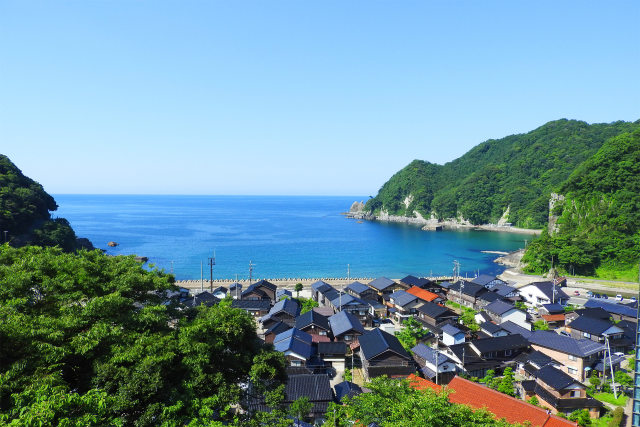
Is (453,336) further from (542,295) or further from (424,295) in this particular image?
(542,295)

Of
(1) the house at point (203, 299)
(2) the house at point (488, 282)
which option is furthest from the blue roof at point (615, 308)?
(1) the house at point (203, 299)

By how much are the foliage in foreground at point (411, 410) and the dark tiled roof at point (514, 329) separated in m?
14.6

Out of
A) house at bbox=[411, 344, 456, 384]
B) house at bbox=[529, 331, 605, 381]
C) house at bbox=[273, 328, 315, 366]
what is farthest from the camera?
house at bbox=[529, 331, 605, 381]

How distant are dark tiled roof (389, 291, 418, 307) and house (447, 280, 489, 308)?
4.98m

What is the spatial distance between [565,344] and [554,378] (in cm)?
440

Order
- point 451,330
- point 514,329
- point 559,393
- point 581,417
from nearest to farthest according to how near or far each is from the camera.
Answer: point 581,417
point 559,393
point 451,330
point 514,329

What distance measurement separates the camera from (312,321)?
20172mm

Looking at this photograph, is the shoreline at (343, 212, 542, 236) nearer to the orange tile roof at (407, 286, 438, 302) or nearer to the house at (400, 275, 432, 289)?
the house at (400, 275, 432, 289)

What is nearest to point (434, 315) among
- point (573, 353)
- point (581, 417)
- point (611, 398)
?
point (573, 353)

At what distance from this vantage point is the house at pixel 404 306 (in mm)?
25422

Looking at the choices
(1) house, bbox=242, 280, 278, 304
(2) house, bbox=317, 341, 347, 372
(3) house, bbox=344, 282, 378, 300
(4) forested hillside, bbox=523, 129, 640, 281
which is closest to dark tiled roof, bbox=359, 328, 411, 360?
(2) house, bbox=317, 341, 347, 372

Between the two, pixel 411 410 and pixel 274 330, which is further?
pixel 274 330

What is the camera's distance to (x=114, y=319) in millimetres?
7156

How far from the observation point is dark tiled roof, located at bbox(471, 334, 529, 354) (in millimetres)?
17312
